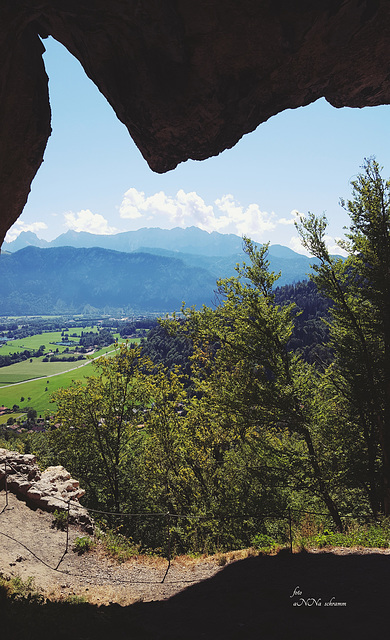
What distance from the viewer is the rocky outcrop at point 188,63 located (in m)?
8.80

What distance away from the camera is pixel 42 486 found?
15562 millimetres

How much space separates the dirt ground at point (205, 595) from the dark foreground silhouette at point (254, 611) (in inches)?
0.8

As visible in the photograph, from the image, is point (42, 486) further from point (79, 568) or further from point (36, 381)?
point (36, 381)

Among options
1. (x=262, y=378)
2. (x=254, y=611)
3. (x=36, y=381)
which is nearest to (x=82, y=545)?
(x=254, y=611)

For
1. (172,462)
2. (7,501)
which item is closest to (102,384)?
(172,462)

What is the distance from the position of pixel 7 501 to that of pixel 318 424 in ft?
45.9

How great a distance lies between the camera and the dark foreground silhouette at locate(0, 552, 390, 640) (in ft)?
20.5

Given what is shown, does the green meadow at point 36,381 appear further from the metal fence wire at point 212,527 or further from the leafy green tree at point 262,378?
the leafy green tree at point 262,378

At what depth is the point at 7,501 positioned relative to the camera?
14.5m

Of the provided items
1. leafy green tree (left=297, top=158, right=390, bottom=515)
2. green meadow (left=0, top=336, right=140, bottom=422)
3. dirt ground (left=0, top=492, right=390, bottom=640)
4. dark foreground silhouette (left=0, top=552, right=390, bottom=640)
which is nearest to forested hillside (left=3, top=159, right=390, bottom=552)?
leafy green tree (left=297, top=158, right=390, bottom=515)

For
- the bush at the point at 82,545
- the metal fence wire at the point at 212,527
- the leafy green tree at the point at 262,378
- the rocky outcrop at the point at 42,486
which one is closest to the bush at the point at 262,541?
the metal fence wire at the point at 212,527

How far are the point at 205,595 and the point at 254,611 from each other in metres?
1.93

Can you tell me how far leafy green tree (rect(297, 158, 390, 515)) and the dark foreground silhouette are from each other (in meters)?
6.17

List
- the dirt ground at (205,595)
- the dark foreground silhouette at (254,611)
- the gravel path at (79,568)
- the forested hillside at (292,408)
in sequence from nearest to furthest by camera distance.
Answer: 1. the dark foreground silhouette at (254,611)
2. the dirt ground at (205,595)
3. the gravel path at (79,568)
4. the forested hillside at (292,408)
